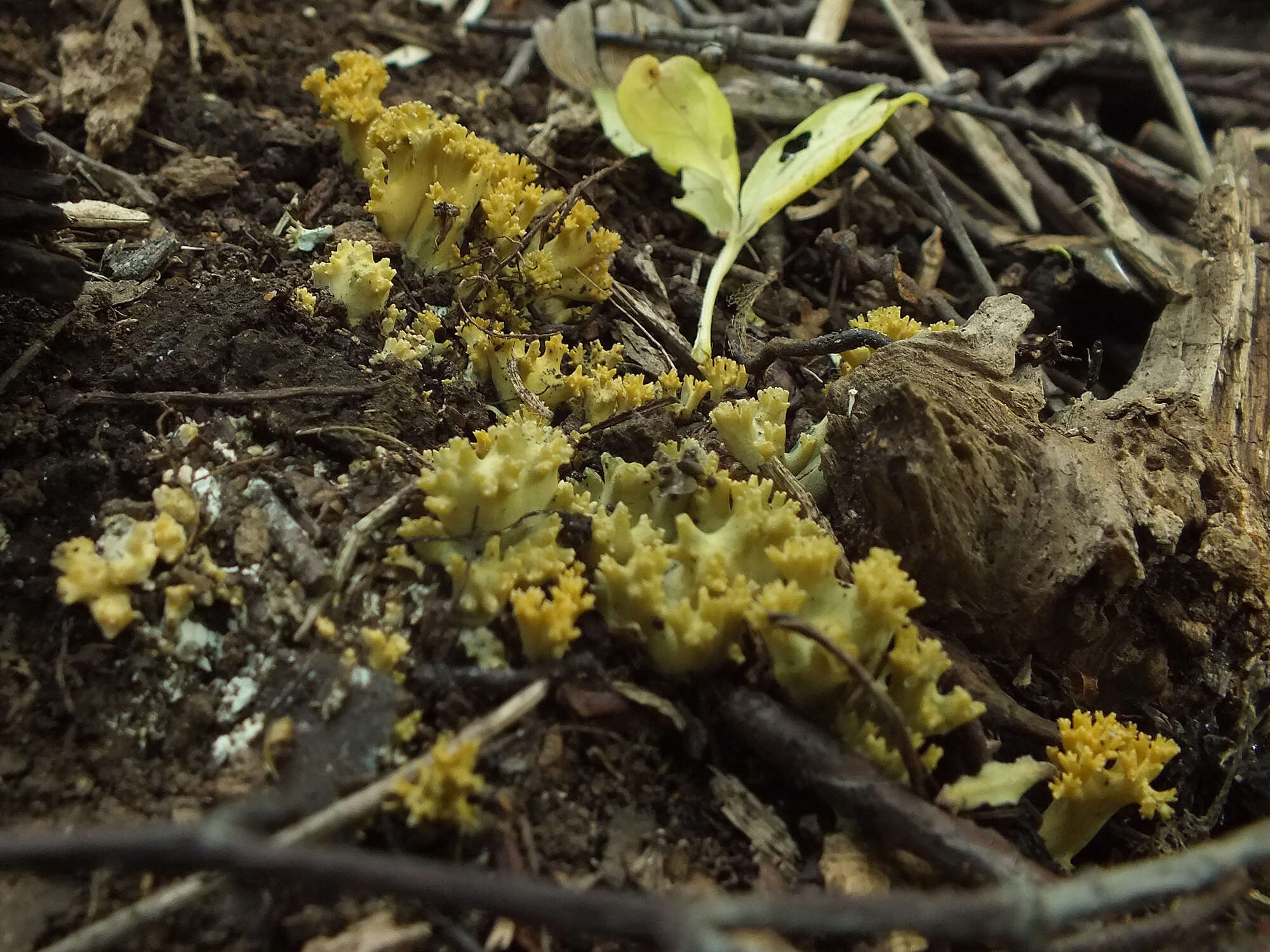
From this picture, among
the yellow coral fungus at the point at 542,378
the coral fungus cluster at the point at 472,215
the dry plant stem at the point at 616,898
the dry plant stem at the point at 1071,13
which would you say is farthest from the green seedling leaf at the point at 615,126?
the dry plant stem at the point at 616,898

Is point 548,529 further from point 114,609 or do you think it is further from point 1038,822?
point 1038,822

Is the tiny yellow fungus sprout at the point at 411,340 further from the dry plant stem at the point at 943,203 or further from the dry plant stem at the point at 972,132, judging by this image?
the dry plant stem at the point at 972,132

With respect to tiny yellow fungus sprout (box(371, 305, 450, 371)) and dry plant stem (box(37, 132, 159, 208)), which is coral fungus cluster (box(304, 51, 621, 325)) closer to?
tiny yellow fungus sprout (box(371, 305, 450, 371))

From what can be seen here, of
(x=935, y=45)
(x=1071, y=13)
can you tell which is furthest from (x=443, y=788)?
(x=1071, y=13)

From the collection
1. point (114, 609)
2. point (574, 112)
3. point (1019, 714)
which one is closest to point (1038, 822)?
point (1019, 714)

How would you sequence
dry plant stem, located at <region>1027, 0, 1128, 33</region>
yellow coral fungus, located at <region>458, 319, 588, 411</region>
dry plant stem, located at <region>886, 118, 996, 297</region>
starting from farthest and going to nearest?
dry plant stem, located at <region>1027, 0, 1128, 33</region> < dry plant stem, located at <region>886, 118, 996, 297</region> < yellow coral fungus, located at <region>458, 319, 588, 411</region>

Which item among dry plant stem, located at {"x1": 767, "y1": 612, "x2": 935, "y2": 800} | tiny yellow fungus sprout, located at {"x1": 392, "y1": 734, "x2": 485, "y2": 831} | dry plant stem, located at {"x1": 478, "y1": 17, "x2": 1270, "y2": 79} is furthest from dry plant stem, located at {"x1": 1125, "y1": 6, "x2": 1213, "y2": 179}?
tiny yellow fungus sprout, located at {"x1": 392, "y1": 734, "x2": 485, "y2": 831}
